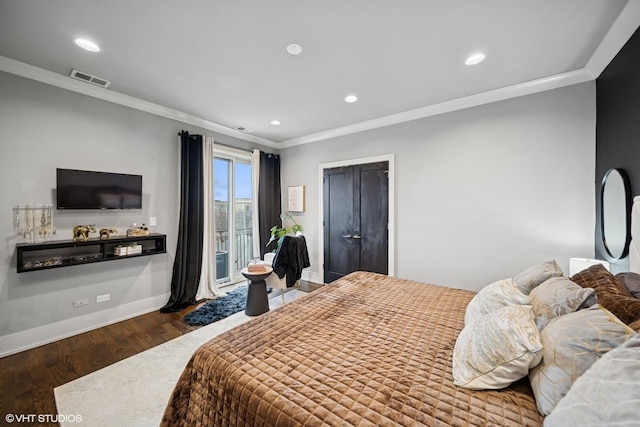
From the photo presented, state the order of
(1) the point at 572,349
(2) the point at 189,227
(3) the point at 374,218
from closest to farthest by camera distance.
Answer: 1. (1) the point at 572,349
2. (2) the point at 189,227
3. (3) the point at 374,218

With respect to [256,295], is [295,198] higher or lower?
higher

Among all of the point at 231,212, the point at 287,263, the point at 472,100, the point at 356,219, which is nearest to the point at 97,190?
the point at 231,212

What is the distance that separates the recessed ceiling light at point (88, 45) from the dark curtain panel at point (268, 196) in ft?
8.98

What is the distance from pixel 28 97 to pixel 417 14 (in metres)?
3.74

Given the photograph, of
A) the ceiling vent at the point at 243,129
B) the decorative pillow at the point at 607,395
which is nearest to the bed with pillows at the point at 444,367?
the decorative pillow at the point at 607,395

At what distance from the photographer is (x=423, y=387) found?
104 centimetres

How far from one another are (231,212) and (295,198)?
1252 millimetres

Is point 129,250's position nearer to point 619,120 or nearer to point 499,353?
point 499,353

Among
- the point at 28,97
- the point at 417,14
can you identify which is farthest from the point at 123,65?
the point at 417,14

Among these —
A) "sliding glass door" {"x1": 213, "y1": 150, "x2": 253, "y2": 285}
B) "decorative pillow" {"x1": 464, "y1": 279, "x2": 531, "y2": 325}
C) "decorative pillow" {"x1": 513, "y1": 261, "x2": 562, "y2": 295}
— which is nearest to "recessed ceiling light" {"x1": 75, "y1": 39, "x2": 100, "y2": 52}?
"sliding glass door" {"x1": 213, "y1": 150, "x2": 253, "y2": 285}

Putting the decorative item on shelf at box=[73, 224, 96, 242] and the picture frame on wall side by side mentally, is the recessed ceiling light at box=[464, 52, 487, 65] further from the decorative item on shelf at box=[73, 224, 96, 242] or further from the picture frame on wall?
the decorative item on shelf at box=[73, 224, 96, 242]

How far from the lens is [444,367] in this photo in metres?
1.18

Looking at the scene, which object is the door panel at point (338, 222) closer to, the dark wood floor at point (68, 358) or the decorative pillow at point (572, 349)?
the dark wood floor at point (68, 358)

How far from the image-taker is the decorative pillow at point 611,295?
1074 millimetres
